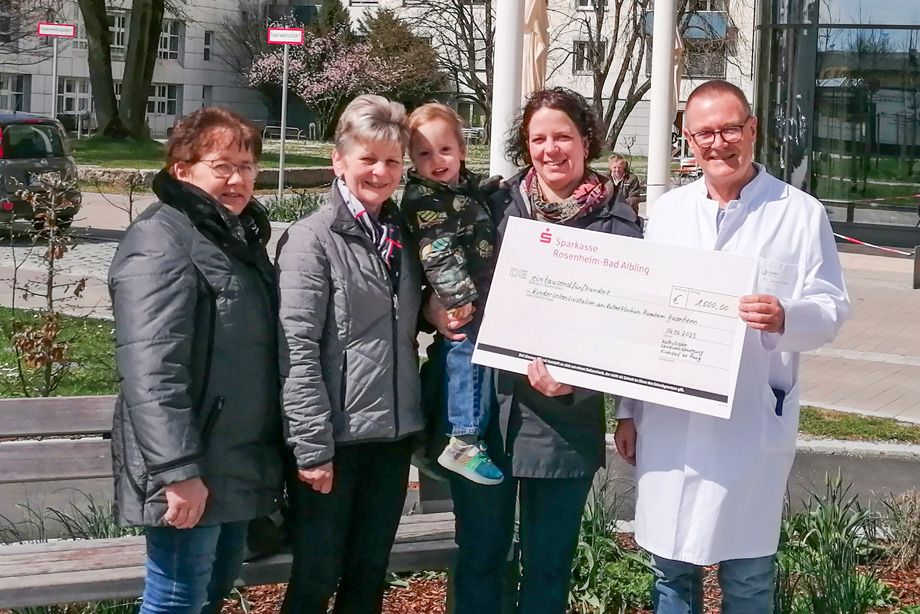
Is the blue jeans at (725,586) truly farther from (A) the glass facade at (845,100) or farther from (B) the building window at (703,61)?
(B) the building window at (703,61)

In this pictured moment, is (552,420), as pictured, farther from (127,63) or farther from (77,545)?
(127,63)

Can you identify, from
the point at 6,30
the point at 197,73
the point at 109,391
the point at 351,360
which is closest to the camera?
the point at 351,360

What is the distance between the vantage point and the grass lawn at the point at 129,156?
99.2 feet

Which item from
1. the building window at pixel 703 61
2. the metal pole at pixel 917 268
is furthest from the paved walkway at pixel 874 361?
the building window at pixel 703 61

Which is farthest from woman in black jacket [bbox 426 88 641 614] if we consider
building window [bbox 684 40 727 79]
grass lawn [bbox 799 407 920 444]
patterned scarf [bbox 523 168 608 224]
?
building window [bbox 684 40 727 79]

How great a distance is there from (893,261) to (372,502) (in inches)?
650

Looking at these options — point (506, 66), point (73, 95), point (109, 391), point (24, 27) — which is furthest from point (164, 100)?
point (109, 391)

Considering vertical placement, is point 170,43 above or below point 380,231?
above

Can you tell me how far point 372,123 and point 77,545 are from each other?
1.78 meters

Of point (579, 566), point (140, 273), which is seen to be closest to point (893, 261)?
point (579, 566)

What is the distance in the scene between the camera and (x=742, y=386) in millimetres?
3514

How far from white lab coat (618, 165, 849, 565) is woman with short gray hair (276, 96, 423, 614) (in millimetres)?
810

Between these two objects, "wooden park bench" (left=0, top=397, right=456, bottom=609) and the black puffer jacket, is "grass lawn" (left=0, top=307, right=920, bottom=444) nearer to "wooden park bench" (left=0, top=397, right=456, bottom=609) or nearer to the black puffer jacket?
"wooden park bench" (left=0, top=397, right=456, bottom=609)

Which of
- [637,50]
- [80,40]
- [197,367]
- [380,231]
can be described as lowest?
[197,367]
